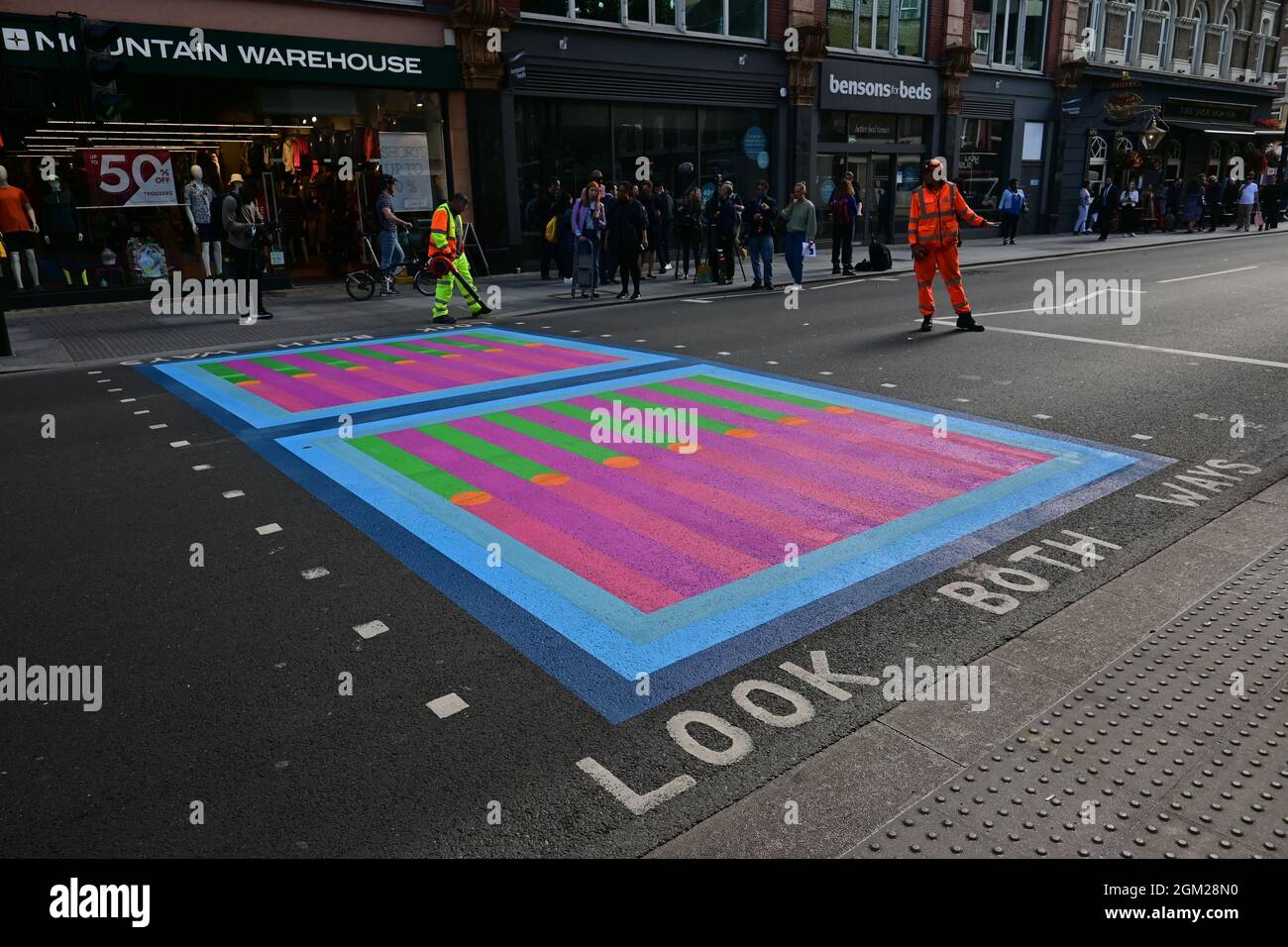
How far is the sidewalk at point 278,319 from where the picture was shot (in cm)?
1240

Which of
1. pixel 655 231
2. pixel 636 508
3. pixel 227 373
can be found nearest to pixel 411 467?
pixel 636 508

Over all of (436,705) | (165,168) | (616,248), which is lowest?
(436,705)

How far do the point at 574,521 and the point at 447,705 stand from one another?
6.80ft

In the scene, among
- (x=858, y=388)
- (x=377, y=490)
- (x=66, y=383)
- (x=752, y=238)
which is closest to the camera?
(x=377, y=490)

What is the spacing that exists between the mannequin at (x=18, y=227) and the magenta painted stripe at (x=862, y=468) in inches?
560

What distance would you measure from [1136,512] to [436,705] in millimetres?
4301

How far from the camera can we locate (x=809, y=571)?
4.65 metres

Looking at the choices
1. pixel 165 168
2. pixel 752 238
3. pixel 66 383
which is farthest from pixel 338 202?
pixel 66 383

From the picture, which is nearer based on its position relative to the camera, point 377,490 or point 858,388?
point 377,490

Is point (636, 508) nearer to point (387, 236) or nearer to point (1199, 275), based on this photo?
point (387, 236)

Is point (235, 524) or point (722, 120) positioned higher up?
point (722, 120)

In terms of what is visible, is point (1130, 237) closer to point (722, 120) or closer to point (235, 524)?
point (722, 120)

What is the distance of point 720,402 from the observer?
8445 millimetres

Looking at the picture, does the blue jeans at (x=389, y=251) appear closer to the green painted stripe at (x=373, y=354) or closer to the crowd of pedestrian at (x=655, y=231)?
the crowd of pedestrian at (x=655, y=231)
